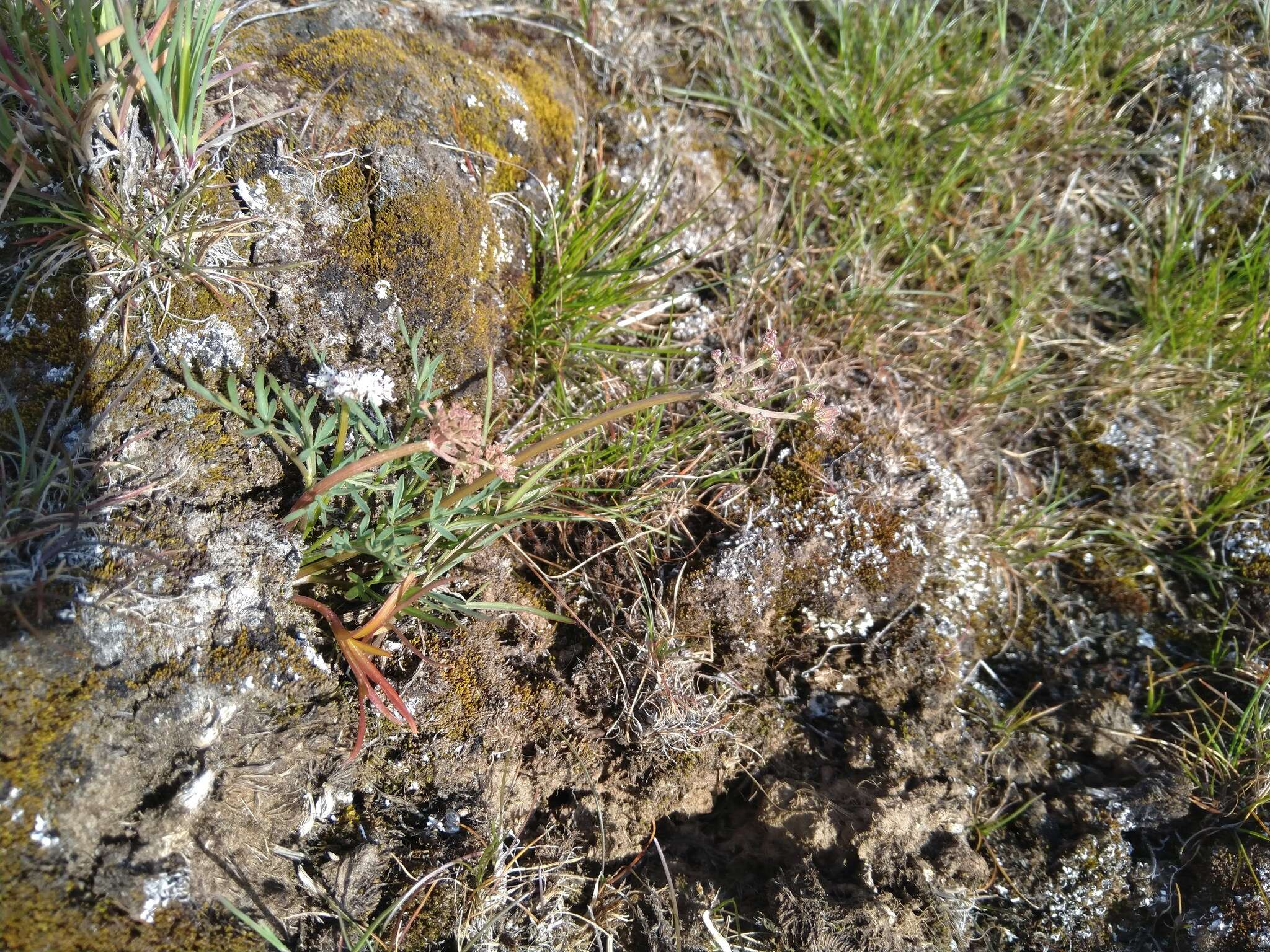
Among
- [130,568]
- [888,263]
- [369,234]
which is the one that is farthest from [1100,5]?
[130,568]

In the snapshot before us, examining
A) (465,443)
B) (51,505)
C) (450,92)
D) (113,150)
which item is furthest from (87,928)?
(450,92)

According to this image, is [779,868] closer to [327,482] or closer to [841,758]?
[841,758]

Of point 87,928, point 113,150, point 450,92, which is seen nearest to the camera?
point 87,928

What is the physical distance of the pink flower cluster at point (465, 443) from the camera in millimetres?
1692

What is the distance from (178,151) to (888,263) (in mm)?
2466

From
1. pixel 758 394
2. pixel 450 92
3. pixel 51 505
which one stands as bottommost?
pixel 758 394

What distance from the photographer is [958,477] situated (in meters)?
2.72

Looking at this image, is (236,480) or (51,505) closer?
(51,505)

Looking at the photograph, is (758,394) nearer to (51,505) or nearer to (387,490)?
(387,490)

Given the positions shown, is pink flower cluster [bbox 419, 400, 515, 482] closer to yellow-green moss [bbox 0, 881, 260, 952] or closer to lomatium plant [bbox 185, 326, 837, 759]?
lomatium plant [bbox 185, 326, 837, 759]

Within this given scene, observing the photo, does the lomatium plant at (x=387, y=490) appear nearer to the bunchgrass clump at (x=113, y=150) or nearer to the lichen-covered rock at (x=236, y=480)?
the lichen-covered rock at (x=236, y=480)

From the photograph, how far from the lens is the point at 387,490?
6.84 ft

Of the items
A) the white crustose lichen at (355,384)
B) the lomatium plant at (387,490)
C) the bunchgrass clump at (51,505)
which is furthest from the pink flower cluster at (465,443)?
the bunchgrass clump at (51,505)

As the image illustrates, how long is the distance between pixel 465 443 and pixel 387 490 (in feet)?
1.65
